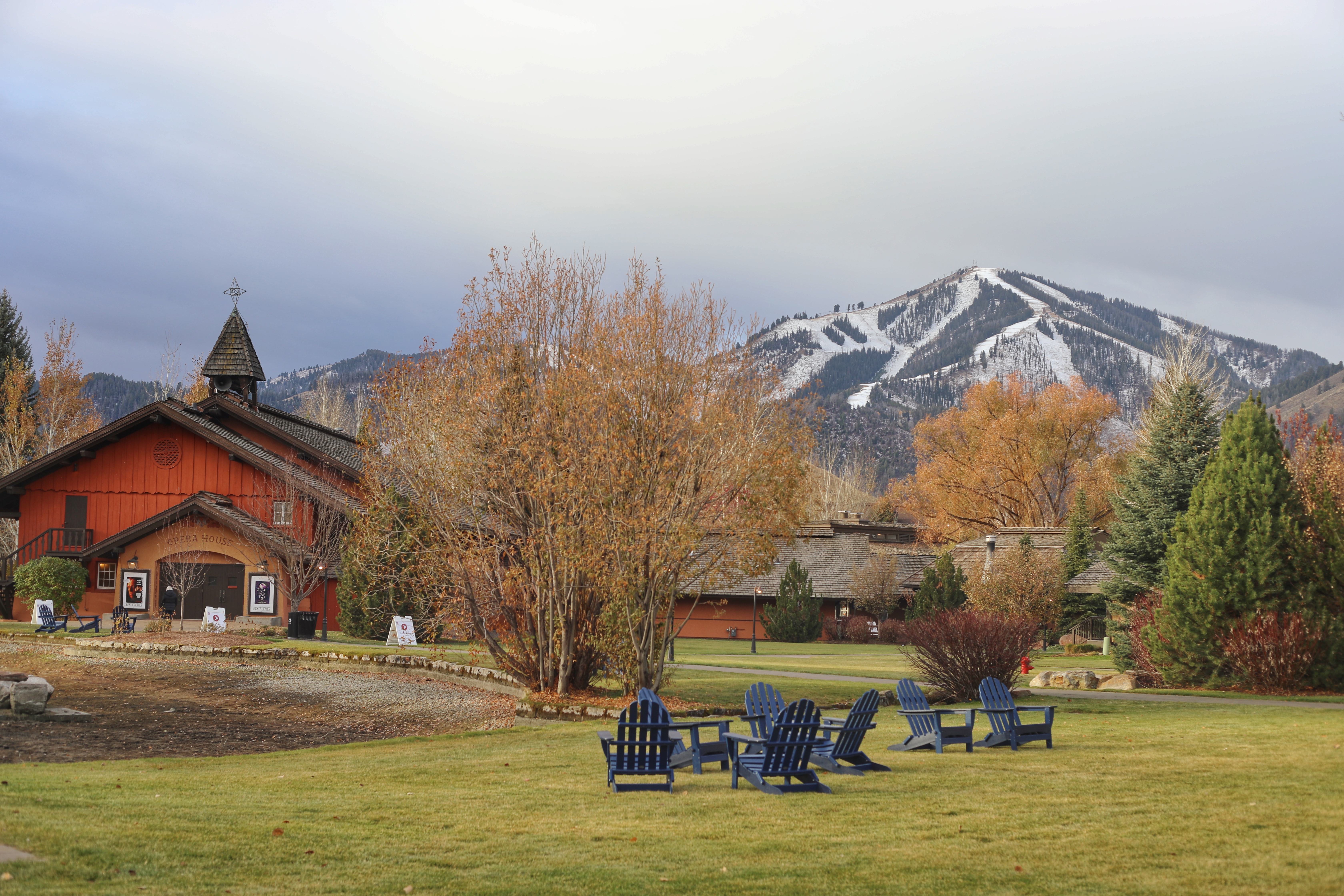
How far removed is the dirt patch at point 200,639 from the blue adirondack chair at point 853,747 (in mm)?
20258

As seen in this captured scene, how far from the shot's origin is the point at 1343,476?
73.0 ft

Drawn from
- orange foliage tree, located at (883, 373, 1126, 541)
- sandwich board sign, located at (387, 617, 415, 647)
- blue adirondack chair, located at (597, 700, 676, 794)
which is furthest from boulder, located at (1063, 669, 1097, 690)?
orange foliage tree, located at (883, 373, 1126, 541)

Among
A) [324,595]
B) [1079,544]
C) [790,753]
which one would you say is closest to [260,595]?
[324,595]

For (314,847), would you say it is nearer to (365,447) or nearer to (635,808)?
(635,808)

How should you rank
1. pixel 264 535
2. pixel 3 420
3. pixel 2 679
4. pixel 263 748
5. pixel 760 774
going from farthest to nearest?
pixel 3 420
pixel 264 535
pixel 2 679
pixel 263 748
pixel 760 774

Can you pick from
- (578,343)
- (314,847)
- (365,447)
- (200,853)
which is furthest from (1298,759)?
(365,447)

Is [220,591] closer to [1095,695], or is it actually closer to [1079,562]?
[1095,695]

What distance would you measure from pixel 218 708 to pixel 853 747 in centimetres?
1294

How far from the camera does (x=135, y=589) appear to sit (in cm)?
3734

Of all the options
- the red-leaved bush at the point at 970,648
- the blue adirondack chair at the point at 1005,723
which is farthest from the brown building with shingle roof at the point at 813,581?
the blue adirondack chair at the point at 1005,723

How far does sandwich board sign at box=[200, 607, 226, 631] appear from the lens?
31812mm

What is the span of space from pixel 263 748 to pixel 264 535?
70.9ft

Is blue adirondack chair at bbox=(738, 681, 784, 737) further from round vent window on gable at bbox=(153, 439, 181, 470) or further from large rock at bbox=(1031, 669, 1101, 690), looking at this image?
round vent window on gable at bbox=(153, 439, 181, 470)

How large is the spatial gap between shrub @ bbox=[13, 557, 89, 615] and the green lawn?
25.3m
